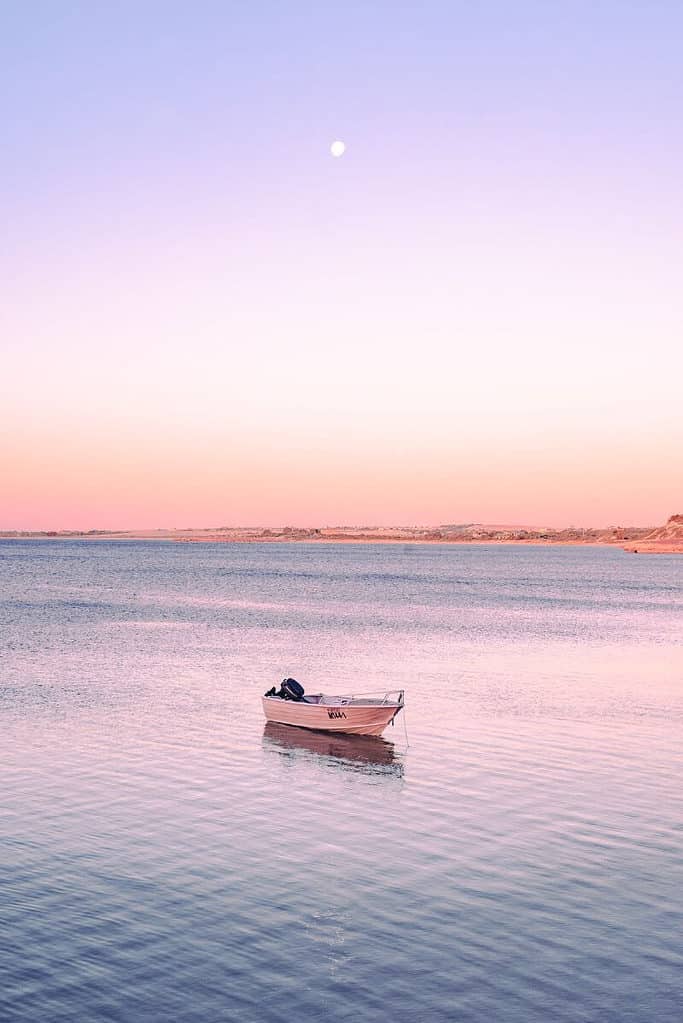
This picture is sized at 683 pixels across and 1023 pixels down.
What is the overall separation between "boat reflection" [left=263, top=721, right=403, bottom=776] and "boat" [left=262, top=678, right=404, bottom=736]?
34 centimetres

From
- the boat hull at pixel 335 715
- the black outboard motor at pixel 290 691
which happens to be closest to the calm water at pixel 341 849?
the boat hull at pixel 335 715

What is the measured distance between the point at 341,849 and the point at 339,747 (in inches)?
586

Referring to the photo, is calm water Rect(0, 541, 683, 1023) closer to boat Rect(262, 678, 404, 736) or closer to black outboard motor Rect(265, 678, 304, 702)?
boat Rect(262, 678, 404, 736)

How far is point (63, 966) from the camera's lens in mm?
17109

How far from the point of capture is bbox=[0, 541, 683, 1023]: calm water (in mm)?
16469

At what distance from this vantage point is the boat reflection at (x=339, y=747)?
34594mm

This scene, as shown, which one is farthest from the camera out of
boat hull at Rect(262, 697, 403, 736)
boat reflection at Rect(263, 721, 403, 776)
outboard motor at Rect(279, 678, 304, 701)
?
outboard motor at Rect(279, 678, 304, 701)

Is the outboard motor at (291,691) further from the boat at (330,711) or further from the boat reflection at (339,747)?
the boat reflection at (339,747)

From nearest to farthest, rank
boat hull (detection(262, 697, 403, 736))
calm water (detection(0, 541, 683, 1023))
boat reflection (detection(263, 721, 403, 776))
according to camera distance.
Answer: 1. calm water (detection(0, 541, 683, 1023))
2. boat reflection (detection(263, 721, 403, 776))
3. boat hull (detection(262, 697, 403, 736))

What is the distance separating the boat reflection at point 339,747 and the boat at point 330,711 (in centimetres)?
34

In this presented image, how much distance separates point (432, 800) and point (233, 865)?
7.91m

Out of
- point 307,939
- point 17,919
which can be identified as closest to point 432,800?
point 307,939

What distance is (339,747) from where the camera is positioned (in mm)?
38688

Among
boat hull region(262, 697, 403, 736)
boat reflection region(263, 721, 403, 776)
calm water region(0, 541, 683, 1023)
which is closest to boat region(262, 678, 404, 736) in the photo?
boat hull region(262, 697, 403, 736)
